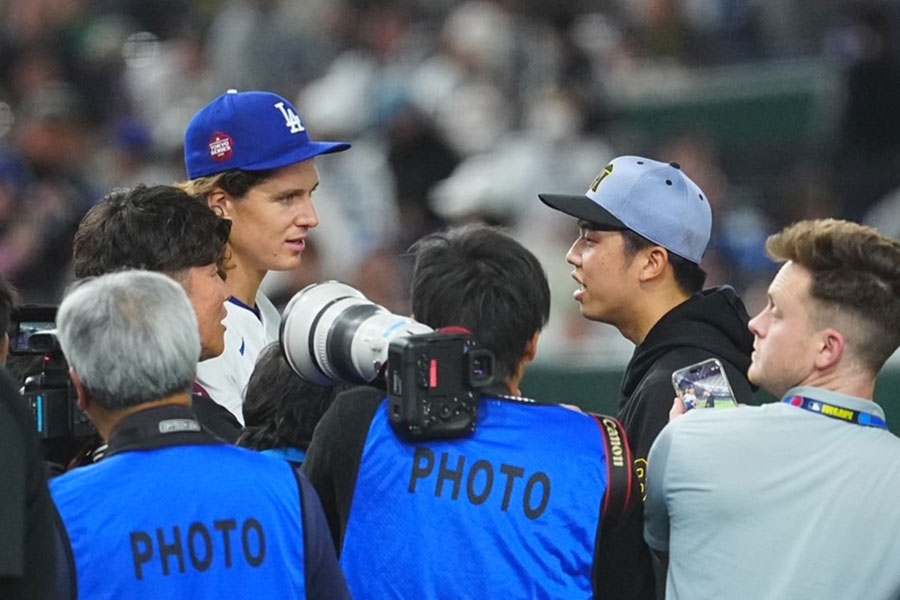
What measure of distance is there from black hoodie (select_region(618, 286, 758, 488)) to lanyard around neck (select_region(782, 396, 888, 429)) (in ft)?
1.90

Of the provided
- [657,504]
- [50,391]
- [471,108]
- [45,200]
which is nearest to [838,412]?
[657,504]

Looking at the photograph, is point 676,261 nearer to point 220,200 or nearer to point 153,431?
point 220,200

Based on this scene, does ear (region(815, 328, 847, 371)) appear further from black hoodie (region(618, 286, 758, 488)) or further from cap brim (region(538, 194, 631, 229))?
cap brim (region(538, 194, 631, 229))

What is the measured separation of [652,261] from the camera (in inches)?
166

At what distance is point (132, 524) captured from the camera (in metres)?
2.77

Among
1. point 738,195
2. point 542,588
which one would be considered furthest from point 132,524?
point 738,195

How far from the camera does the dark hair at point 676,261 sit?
4.23m

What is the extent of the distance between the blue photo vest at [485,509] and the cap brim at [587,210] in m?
1.13

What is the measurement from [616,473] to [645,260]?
45.6 inches

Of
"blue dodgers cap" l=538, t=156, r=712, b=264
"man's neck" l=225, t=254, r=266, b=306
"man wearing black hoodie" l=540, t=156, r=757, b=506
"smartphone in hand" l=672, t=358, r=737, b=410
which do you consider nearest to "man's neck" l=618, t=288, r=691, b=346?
"man wearing black hoodie" l=540, t=156, r=757, b=506

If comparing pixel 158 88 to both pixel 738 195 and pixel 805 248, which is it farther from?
pixel 805 248

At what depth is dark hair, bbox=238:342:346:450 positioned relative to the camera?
3.53 metres

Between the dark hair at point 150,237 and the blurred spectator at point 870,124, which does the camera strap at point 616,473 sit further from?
the blurred spectator at point 870,124

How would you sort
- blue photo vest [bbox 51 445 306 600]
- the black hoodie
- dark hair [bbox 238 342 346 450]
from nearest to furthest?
blue photo vest [bbox 51 445 306 600]
dark hair [bbox 238 342 346 450]
the black hoodie
